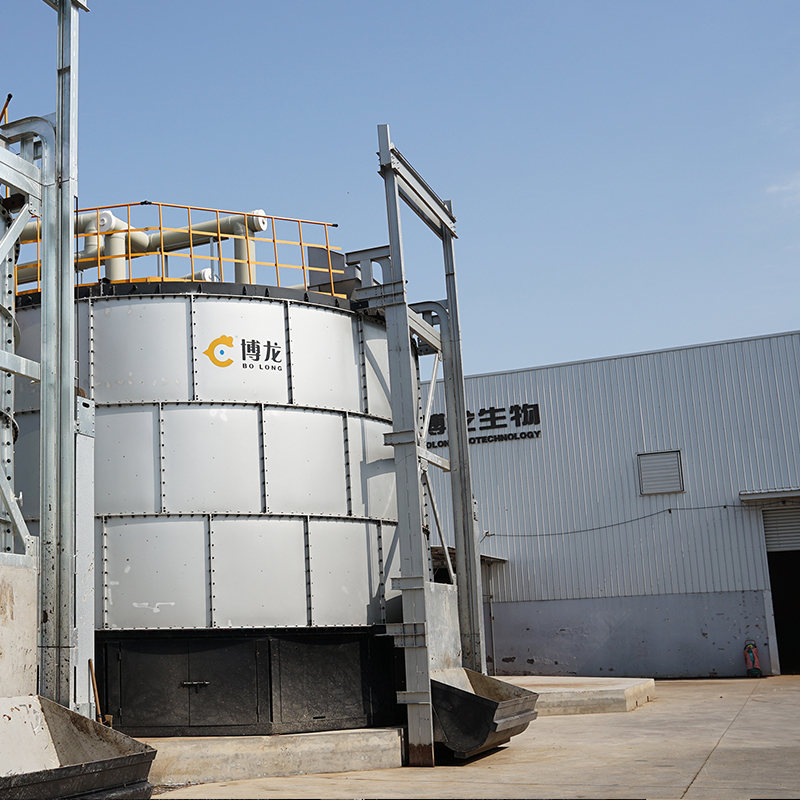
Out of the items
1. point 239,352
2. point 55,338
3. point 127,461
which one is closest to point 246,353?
point 239,352

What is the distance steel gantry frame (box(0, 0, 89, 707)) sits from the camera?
10273 mm

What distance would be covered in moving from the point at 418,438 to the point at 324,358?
202cm

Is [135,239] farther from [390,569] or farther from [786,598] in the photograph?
[786,598]

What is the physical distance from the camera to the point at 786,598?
1501 inches

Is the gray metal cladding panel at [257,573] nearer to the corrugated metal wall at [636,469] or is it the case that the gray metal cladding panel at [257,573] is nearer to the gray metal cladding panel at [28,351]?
the gray metal cladding panel at [28,351]

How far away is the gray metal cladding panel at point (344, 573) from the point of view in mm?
14227

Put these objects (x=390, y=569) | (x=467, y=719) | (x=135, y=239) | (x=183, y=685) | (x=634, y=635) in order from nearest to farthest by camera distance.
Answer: (x=467, y=719) → (x=183, y=685) → (x=390, y=569) → (x=135, y=239) → (x=634, y=635)

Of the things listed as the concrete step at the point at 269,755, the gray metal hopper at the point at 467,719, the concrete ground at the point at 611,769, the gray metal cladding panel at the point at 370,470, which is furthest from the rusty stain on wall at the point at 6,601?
the gray metal cladding panel at the point at 370,470

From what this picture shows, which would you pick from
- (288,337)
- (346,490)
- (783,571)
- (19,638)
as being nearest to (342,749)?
(346,490)

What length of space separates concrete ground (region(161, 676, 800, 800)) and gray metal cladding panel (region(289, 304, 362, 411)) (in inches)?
215

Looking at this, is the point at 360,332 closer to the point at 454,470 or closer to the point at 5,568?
the point at 454,470

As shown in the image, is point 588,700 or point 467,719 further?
point 588,700

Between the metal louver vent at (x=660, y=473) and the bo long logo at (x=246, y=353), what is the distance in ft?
62.9

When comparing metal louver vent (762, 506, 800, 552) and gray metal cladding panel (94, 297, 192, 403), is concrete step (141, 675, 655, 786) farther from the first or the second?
metal louver vent (762, 506, 800, 552)
